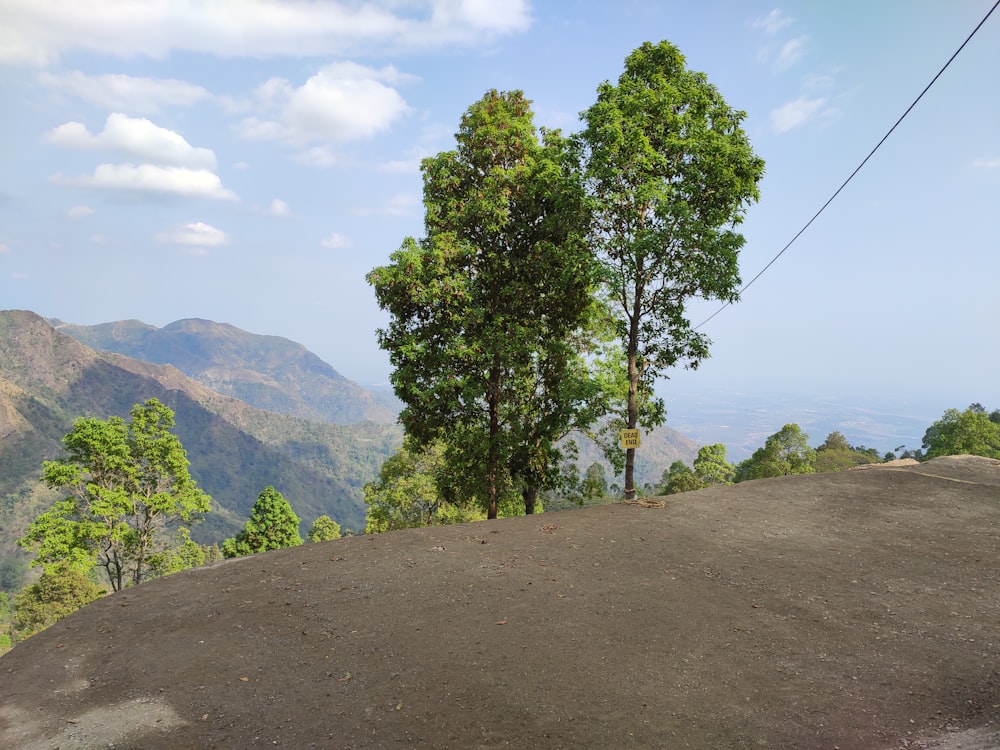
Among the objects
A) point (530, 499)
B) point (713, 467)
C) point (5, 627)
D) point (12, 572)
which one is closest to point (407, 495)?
point (530, 499)

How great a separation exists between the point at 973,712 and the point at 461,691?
440 centimetres

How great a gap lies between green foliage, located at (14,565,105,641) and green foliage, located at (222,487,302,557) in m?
10.4

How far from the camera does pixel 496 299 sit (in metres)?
14.2

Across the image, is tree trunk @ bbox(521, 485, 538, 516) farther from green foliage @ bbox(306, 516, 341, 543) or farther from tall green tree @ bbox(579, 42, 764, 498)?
green foliage @ bbox(306, 516, 341, 543)

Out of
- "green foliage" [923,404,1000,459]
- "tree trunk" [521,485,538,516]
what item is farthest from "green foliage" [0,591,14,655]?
"green foliage" [923,404,1000,459]

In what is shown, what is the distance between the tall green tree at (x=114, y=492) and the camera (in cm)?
2556

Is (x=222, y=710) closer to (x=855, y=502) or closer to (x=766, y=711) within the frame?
(x=766, y=711)

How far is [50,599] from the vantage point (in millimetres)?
37031

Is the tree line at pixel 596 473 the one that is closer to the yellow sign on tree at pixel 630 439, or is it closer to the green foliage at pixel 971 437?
the green foliage at pixel 971 437

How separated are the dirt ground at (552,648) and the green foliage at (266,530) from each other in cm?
2937

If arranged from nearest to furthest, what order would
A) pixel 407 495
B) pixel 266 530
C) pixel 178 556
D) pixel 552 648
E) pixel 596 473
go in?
1. pixel 552 648
2. pixel 596 473
3. pixel 407 495
4. pixel 178 556
5. pixel 266 530

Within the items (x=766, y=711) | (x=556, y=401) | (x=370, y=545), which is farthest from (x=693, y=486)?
(x=766, y=711)

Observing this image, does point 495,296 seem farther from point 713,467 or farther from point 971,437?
point 971,437

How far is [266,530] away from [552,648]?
35.1 metres
